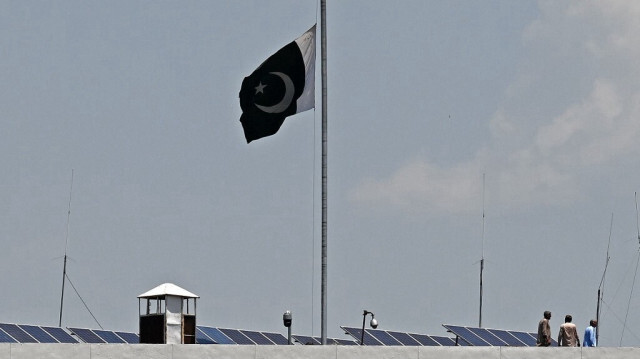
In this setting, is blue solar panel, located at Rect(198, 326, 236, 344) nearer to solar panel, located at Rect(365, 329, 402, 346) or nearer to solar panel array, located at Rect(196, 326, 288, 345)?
solar panel array, located at Rect(196, 326, 288, 345)

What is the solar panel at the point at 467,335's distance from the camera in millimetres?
42175

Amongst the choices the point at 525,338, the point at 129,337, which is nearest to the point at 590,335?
the point at 525,338

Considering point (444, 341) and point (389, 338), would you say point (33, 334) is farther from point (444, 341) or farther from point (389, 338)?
point (444, 341)

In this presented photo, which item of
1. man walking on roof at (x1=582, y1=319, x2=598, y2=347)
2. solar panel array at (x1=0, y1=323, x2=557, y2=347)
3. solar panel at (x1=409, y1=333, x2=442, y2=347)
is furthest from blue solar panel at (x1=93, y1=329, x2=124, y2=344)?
man walking on roof at (x1=582, y1=319, x2=598, y2=347)

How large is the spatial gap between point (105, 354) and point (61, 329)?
38.5 ft

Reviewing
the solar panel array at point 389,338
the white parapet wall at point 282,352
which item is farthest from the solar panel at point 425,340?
the white parapet wall at point 282,352

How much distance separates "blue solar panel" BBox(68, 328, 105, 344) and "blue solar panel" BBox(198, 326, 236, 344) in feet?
10.1

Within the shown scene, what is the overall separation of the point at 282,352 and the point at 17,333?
9.52m

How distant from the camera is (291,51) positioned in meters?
37.0

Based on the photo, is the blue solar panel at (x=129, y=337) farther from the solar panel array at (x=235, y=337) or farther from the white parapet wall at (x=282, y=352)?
the white parapet wall at (x=282, y=352)

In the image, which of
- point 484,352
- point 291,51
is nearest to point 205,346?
point 484,352

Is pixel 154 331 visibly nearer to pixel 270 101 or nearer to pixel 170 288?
pixel 170 288

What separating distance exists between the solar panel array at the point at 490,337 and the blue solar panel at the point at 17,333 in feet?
40.5

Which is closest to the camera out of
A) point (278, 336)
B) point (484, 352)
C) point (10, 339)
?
point (484, 352)
